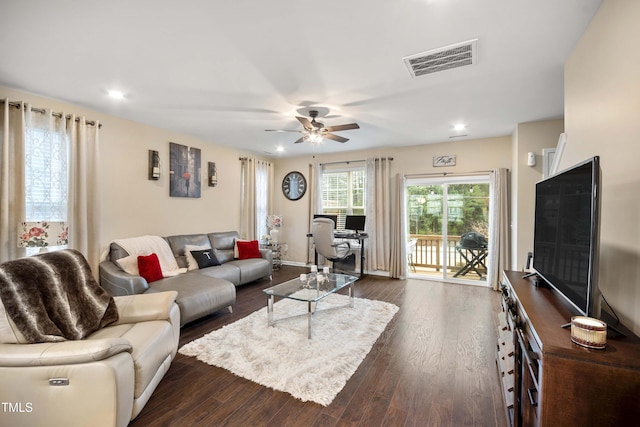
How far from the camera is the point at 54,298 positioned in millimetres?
1795

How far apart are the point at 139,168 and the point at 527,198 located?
551 cm

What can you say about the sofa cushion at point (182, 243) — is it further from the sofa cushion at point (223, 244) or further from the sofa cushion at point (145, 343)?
the sofa cushion at point (145, 343)

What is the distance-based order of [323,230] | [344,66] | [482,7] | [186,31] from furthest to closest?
[323,230] < [344,66] < [186,31] < [482,7]

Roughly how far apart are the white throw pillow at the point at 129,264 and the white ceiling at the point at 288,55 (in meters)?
1.85

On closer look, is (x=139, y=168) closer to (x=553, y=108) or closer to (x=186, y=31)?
(x=186, y=31)

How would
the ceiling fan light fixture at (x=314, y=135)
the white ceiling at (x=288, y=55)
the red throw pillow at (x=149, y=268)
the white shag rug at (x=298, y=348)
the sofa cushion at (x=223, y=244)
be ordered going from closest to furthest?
1. the white ceiling at (x=288, y=55)
2. the white shag rug at (x=298, y=348)
3. the red throw pillow at (x=149, y=268)
4. the ceiling fan light fixture at (x=314, y=135)
5. the sofa cushion at (x=223, y=244)

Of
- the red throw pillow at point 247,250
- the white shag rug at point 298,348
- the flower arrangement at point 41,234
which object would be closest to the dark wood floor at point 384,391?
the white shag rug at point 298,348

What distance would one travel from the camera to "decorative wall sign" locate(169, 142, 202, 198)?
14.5 ft

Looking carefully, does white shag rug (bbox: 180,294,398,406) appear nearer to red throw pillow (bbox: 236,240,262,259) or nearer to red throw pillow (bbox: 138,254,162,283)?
red throw pillow (bbox: 138,254,162,283)

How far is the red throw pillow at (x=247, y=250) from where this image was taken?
488 centimetres

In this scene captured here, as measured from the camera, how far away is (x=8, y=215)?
2.78 m

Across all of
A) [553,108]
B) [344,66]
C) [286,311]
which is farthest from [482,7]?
[286,311]

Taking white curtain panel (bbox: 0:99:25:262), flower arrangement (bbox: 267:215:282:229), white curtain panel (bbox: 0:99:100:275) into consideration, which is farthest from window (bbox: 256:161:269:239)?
white curtain panel (bbox: 0:99:25:262)

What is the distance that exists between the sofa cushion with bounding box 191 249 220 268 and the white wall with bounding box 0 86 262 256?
0.67 m
